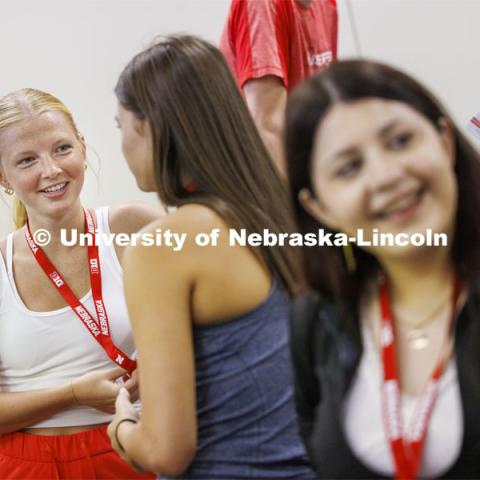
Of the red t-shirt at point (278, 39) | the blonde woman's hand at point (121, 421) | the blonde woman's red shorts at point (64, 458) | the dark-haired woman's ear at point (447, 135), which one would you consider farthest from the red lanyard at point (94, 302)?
the dark-haired woman's ear at point (447, 135)

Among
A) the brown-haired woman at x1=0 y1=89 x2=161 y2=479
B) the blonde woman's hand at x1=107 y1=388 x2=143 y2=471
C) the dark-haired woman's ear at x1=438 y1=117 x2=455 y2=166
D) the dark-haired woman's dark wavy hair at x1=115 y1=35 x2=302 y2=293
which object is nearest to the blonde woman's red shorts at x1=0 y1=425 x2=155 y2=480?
the brown-haired woman at x1=0 y1=89 x2=161 y2=479

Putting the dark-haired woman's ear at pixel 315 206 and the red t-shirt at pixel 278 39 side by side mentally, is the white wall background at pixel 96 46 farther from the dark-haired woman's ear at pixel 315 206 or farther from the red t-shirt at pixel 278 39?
the dark-haired woman's ear at pixel 315 206

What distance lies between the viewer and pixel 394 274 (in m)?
0.95

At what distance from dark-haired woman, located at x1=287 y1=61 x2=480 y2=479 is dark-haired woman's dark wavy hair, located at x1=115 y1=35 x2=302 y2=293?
0.28 m

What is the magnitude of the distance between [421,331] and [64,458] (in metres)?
1.05

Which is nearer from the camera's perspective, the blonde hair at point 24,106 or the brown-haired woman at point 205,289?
the brown-haired woman at point 205,289

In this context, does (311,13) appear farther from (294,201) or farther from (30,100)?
(294,201)

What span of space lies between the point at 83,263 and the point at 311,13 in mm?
979

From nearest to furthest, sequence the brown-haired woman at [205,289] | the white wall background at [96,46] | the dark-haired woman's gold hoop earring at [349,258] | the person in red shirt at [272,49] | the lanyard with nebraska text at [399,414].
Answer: the lanyard with nebraska text at [399,414]
the dark-haired woman's gold hoop earring at [349,258]
the brown-haired woman at [205,289]
the person in red shirt at [272,49]
the white wall background at [96,46]

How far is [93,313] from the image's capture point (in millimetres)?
1828

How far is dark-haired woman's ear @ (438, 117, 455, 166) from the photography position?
0.91 metres

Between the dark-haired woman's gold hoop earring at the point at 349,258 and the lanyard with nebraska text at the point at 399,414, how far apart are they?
0.40 ft

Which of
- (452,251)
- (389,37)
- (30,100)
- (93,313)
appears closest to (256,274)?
(452,251)

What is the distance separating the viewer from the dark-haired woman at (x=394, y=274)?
0.87 meters
